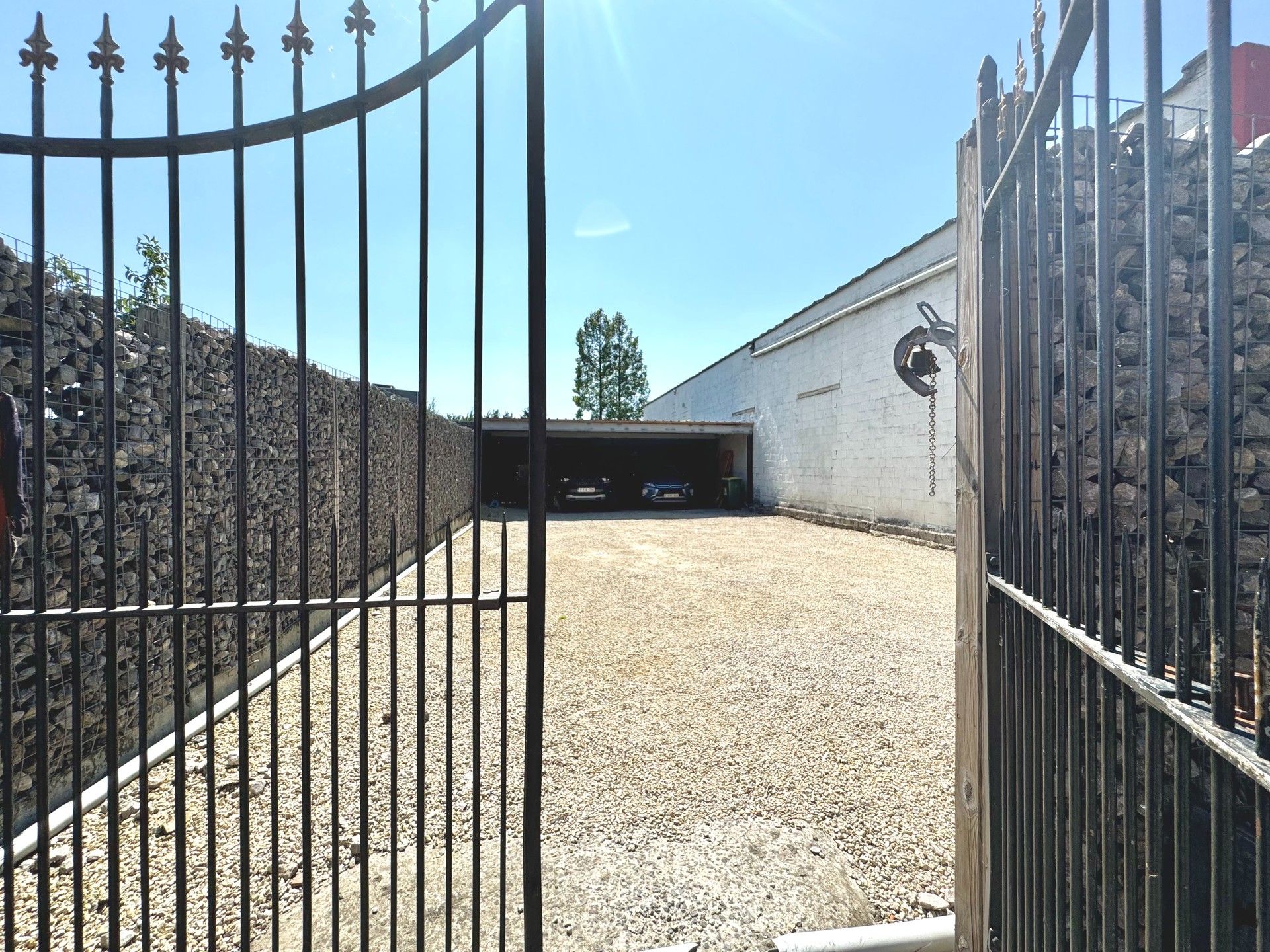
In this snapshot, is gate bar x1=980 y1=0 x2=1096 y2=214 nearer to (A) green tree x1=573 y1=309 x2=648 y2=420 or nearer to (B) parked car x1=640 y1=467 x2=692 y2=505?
(B) parked car x1=640 y1=467 x2=692 y2=505

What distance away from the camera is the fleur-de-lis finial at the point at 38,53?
131 centimetres

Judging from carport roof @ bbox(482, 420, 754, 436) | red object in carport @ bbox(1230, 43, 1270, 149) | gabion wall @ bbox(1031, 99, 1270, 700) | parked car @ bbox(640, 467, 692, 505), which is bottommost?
parked car @ bbox(640, 467, 692, 505)

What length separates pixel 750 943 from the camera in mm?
1670

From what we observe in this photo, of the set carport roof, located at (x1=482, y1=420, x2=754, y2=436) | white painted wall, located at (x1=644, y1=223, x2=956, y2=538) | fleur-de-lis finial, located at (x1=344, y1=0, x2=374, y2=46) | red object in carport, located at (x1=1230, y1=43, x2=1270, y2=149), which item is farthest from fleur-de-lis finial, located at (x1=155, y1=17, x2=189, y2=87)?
carport roof, located at (x1=482, y1=420, x2=754, y2=436)

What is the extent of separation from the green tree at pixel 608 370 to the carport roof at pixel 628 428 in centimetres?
981

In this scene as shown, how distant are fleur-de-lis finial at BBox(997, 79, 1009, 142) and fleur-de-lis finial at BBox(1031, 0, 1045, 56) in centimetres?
39

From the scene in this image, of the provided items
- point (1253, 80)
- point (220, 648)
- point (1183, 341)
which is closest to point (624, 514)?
point (220, 648)

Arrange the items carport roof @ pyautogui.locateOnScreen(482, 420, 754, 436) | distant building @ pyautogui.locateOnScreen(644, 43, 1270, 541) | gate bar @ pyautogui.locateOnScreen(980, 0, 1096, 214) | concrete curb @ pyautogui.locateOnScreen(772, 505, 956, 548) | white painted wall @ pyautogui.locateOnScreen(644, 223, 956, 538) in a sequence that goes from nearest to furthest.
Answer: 1. gate bar @ pyautogui.locateOnScreen(980, 0, 1096, 214)
2. distant building @ pyautogui.locateOnScreen(644, 43, 1270, 541)
3. concrete curb @ pyautogui.locateOnScreen(772, 505, 956, 548)
4. white painted wall @ pyautogui.locateOnScreen(644, 223, 956, 538)
5. carport roof @ pyautogui.locateOnScreen(482, 420, 754, 436)

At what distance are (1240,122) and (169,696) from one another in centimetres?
768

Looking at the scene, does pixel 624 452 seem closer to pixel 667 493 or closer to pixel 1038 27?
pixel 667 493

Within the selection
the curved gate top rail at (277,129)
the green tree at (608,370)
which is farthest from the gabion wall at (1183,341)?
the green tree at (608,370)

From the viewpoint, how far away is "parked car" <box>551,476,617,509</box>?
14867 millimetres

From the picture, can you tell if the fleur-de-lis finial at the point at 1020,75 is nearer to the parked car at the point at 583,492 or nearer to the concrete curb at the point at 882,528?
the concrete curb at the point at 882,528

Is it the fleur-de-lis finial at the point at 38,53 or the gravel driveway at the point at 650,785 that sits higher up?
the fleur-de-lis finial at the point at 38,53
